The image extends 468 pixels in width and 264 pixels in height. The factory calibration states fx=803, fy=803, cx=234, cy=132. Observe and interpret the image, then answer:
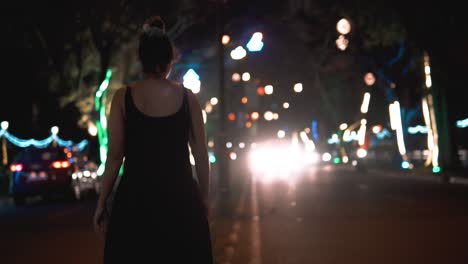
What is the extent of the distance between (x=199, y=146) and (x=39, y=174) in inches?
778

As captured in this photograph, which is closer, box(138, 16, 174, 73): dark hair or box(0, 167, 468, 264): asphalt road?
box(138, 16, 174, 73): dark hair

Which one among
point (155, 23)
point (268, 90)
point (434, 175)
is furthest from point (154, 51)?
point (268, 90)

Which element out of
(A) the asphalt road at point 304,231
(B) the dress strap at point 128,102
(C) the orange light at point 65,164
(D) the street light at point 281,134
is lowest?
(A) the asphalt road at point 304,231

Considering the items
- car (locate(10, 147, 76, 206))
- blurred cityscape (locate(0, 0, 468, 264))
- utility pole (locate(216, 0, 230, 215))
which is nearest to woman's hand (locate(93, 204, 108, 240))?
blurred cityscape (locate(0, 0, 468, 264))

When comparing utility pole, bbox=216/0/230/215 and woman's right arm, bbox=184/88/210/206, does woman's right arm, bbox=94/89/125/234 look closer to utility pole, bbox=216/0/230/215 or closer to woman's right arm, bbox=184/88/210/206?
woman's right arm, bbox=184/88/210/206

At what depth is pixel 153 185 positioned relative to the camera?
159 inches

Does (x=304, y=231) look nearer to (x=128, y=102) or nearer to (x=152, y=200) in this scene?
(x=152, y=200)

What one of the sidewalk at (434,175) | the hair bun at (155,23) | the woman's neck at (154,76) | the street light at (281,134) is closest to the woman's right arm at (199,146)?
the woman's neck at (154,76)

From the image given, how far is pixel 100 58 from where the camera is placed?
34750mm

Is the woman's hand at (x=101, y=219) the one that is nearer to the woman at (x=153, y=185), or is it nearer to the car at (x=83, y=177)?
the woman at (x=153, y=185)

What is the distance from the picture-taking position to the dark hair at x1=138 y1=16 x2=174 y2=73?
416 cm

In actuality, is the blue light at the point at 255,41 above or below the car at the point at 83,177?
above

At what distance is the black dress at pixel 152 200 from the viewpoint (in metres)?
4.02

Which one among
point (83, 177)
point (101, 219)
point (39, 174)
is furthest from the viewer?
point (83, 177)
